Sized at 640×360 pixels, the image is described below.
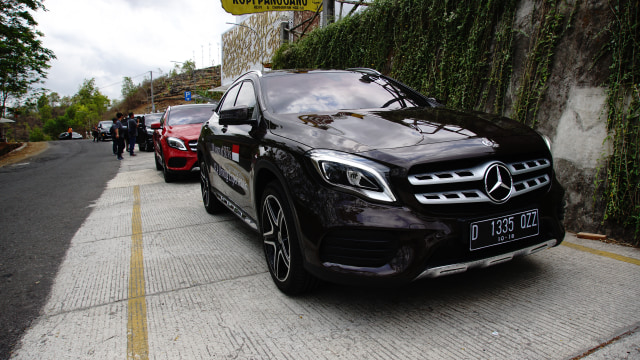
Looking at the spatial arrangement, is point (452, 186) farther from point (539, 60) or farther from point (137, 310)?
point (539, 60)

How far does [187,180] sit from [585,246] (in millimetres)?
7836

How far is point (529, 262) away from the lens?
11.4 ft

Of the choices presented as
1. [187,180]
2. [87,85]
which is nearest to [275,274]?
[187,180]

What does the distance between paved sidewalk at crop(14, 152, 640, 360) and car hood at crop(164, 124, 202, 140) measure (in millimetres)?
5037

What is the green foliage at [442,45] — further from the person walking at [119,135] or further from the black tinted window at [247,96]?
the person walking at [119,135]

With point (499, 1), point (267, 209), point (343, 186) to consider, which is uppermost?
point (499, 1)

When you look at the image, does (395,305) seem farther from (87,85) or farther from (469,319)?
(87,85)

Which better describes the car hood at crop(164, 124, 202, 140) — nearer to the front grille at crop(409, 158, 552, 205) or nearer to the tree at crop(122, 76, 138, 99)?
the front grille at crop(409, 158, 552, 205)

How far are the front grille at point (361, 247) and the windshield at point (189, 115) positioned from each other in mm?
7863

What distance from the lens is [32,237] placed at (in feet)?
17.1

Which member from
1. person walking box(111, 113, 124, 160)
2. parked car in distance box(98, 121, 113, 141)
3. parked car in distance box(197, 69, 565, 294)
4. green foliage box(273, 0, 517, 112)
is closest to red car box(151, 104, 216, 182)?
green foliage box(273, 0, 517, 112)

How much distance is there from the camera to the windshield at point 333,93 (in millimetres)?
3652

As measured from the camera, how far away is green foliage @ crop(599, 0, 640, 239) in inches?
151

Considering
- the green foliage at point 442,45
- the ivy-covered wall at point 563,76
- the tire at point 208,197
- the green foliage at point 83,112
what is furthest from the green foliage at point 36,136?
the ivy-covered wall at point 563,76
